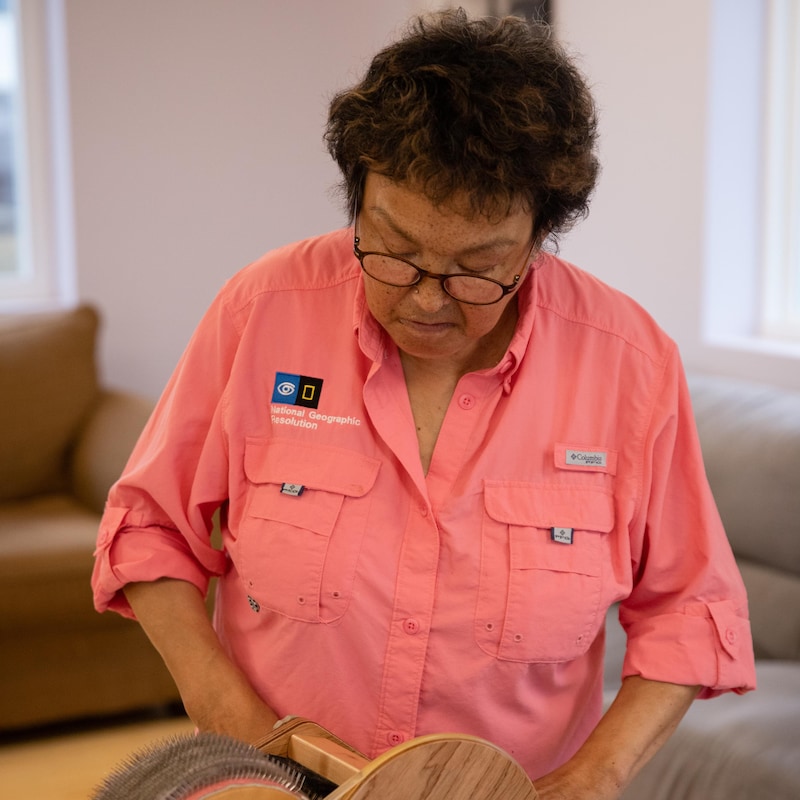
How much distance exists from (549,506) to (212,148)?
3300 millimetres

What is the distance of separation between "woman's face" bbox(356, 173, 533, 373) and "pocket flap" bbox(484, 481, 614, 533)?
0.17m

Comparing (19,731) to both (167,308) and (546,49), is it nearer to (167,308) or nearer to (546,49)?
(167,308)

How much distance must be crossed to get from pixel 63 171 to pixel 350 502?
3.29m

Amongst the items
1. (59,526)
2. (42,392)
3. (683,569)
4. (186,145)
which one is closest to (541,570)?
(683,569)

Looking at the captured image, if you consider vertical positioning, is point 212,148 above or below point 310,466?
above

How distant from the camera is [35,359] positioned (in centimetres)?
355

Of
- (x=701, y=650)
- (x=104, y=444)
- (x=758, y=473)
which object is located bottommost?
(x=104, y=444)

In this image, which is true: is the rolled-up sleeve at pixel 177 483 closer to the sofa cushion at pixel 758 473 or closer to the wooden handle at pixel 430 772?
the wooden handle at pixel 430 772

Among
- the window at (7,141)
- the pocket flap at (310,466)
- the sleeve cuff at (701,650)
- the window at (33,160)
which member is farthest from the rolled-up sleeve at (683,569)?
the window at (7,141)

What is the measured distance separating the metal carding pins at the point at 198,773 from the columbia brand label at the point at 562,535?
0.39m

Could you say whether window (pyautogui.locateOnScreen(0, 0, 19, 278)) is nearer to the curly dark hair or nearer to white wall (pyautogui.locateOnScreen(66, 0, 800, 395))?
white wall (pyautogui.locateOnScreen(66, 0, 800, 395))

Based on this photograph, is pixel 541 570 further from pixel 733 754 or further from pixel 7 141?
pixel 7 141

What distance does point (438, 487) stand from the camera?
1.23m

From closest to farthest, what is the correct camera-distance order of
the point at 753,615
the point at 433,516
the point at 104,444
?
the point at 433,516 → the point at 753,615 → the point at 104,444
